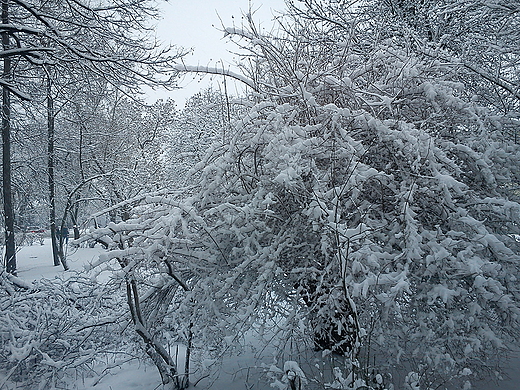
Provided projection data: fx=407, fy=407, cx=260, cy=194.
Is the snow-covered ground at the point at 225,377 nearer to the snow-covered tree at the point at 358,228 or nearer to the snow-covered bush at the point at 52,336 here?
the snow-covered bush at the point at 52,336

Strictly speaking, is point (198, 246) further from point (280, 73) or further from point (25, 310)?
point (25, 310)

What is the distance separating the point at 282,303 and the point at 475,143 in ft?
6.36

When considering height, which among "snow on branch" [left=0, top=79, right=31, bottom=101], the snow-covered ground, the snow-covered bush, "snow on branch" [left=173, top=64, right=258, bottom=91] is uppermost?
"snow on branch" [left=0, top=79, right=31, bottom=101]

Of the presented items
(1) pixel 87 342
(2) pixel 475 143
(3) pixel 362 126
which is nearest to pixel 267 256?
(3) pixel 362 126

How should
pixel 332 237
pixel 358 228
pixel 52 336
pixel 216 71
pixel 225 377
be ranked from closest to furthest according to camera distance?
1. pixel 358 228
2. pixel 332 237
3. pixel 216 71
4. pixel 225 377
5. pixel 52 336

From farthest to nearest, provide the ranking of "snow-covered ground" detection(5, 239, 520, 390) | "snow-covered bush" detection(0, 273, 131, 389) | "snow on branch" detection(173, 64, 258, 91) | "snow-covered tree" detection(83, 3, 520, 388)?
"snow-covered bush" detection(0, 273, 131, 389), "snow on branch" detection(173, 64, 258, 91), "snow-covered ground" detection(5, 239, 520, 390), "snow-covered tree" detection(83, 3, 520, 388)

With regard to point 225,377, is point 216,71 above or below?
above

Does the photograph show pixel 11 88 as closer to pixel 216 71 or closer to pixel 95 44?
pixel 95 44

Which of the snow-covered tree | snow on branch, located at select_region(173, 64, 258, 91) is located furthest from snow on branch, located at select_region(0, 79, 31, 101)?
the snow-covered tree

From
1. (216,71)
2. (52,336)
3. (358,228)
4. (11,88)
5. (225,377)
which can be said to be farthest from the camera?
(11,88)

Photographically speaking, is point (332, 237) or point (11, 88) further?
point (11, 88)

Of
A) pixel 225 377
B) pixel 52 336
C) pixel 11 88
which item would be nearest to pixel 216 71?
pixel 225 377

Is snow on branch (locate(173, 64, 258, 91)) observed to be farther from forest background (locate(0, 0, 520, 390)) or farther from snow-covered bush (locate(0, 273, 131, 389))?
snow-covered bush (locate(0, 273, 131, 389))

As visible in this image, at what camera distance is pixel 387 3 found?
7414 millimetres
